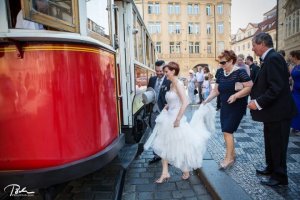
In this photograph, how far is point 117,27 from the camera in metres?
4.95

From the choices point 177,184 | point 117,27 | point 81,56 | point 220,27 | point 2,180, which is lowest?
point 177,184

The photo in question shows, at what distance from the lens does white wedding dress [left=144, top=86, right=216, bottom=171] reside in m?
4.05

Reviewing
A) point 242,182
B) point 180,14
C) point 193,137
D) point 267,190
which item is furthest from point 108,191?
point 180,14

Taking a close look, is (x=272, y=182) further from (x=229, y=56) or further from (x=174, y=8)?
(x=174, y=8)

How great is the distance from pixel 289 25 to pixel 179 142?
24.3 meters

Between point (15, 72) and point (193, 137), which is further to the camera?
point (193, 137)

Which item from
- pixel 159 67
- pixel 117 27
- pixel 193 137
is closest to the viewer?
pixel 193 137

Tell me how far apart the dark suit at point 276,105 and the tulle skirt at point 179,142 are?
0.90 m

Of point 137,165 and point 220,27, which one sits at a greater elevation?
point 220,27

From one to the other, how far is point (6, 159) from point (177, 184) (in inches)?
91.9

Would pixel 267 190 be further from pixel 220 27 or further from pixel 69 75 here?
pixel 220 27

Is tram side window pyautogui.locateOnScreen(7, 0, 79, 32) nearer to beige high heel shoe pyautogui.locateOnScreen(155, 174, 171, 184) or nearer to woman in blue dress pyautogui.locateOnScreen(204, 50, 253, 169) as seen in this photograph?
woman in blue dress pyautogui.locateOnScreen(204, 50, 253, 169)

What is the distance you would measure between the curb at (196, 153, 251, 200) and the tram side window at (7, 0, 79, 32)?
252 centimetres

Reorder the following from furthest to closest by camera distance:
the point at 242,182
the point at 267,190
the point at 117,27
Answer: the point at 117,27
the point at 242,182
the point at 267,190
